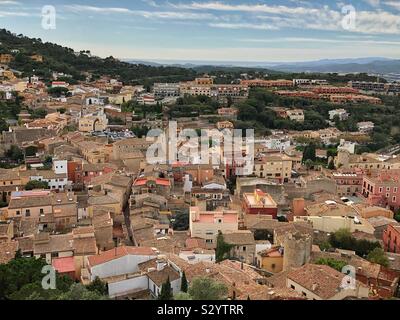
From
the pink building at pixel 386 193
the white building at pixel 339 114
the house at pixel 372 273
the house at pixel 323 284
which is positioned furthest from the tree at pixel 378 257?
the white building at pixel 339 114

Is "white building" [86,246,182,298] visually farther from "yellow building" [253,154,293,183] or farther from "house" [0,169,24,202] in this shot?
"yellow building" [253,154,293,183]

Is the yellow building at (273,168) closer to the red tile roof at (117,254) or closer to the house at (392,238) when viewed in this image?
the house at (392,238)

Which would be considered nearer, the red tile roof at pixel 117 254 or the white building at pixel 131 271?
the white building at pixel 131 271

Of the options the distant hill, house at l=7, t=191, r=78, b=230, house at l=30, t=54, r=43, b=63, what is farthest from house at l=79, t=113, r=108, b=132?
house at l=30, t=54, r=43, b=63

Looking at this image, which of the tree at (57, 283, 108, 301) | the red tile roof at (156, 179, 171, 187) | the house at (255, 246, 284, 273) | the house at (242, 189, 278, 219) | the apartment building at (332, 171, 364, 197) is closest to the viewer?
the tree at (57, 283, 108, 301)

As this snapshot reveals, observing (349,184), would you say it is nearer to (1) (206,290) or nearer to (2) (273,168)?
(2) (273,168)

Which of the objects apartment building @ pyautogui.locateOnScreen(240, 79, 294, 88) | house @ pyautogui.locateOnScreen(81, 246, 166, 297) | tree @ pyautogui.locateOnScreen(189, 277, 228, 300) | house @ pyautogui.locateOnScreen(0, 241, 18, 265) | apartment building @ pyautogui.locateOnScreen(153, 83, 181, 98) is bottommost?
house @ pyautogui.locateOnScreen(0, 241, 18, 265)

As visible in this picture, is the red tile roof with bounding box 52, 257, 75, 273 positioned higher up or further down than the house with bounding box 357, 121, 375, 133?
further down
